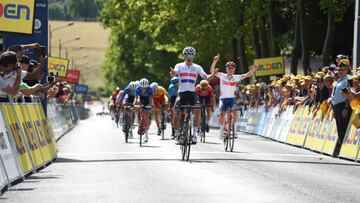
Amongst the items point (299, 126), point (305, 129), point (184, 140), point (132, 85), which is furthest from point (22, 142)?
point (132, 85)

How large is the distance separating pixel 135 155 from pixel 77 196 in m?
8.87

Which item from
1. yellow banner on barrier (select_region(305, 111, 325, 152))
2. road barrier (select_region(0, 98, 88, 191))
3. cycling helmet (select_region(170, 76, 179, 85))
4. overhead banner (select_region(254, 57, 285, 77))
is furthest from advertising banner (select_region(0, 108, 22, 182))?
overhead banner (select_region(254, 57, 285, 77))

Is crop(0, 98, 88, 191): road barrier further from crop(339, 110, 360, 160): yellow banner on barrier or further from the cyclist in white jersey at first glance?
crop(339, 110, 360, 160): yellow banner on barrier

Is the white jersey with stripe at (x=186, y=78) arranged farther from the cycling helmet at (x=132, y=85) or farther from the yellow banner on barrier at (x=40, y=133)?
the cycling helmet at (x=132, y=85)

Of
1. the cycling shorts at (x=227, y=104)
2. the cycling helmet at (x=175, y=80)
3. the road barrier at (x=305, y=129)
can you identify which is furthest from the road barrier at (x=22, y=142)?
the cycling helmet at (x=175, y=80)

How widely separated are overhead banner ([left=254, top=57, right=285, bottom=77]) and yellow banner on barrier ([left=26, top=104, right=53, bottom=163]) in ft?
89.4

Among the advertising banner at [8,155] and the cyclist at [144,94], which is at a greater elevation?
the cyclist at [144,94]

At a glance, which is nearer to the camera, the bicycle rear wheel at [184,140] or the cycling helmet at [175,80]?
the bicycle rear wheel at [184,140]

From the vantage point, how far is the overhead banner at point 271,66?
46375 mm

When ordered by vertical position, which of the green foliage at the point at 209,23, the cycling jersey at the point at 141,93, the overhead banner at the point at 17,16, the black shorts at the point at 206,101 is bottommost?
the black shorts at the point at 206,101

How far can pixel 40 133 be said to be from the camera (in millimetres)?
18781

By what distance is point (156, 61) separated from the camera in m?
81.9

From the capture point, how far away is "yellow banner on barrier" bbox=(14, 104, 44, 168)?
16.4 metres

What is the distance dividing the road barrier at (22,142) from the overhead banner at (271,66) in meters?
26.8
